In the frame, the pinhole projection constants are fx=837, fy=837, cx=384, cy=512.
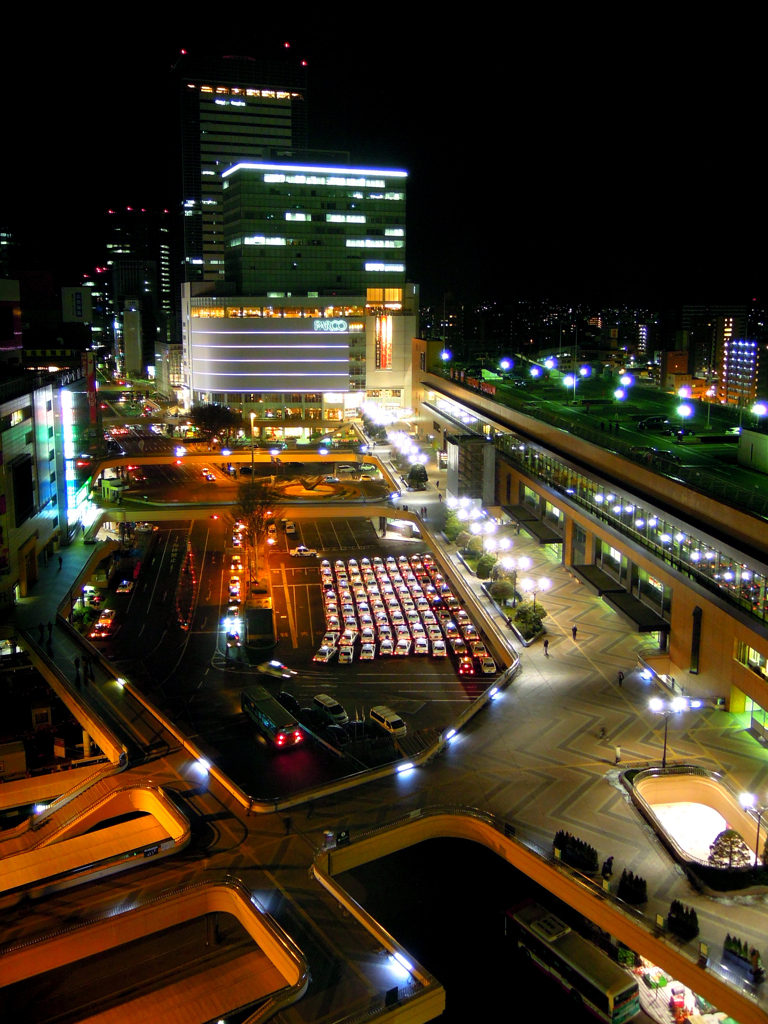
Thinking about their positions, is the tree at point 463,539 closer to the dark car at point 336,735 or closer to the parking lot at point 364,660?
the parking lot at point 364,660

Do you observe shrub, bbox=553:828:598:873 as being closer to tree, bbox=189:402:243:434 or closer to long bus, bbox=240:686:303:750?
long bus, bbox=240:686:303:750

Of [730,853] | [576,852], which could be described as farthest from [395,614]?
[730,853]

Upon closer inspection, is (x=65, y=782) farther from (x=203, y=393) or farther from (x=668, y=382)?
(x=203, y=393)

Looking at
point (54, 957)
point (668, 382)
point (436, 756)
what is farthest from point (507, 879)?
point (668, 382)

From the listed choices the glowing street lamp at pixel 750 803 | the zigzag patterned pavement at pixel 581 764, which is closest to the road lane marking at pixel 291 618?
the zigzag patterned pavement at pixel 581 764

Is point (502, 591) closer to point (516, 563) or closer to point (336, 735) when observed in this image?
point (516, 563)

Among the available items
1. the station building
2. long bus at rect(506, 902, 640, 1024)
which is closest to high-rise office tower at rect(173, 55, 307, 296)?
the station building
